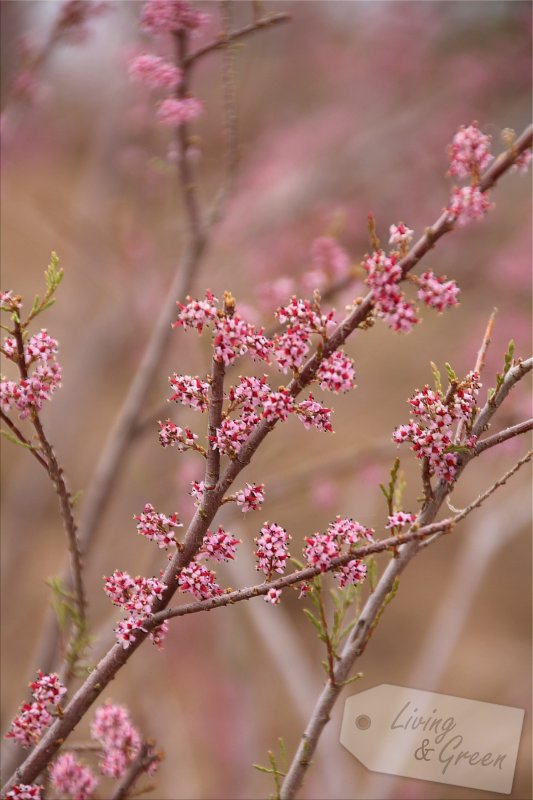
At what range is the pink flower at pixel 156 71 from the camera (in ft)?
2.99

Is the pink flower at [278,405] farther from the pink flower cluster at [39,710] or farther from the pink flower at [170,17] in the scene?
the pink flower at [170,17]

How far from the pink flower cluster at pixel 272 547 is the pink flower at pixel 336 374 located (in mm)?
105

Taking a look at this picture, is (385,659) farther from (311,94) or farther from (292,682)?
(311,94)

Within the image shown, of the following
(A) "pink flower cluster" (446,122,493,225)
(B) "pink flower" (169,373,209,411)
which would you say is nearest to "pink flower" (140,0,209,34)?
(A) "pink flower cluster" (446,122,493,225)

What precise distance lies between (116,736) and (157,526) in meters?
0.26

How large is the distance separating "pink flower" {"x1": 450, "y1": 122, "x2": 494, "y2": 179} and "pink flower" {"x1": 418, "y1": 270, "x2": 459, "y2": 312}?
0.12 metres

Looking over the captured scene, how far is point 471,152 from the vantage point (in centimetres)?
54

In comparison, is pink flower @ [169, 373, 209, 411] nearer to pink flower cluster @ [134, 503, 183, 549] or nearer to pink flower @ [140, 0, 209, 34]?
pink flower cluster @ [134, 503, 183, 549]

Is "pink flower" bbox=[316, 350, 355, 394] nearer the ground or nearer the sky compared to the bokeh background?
nearer the ground

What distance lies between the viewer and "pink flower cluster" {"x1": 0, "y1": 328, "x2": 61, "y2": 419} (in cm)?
51

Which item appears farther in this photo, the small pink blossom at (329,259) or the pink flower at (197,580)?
the small pink blossom at (329,259)

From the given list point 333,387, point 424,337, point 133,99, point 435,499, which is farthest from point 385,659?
point 133,99

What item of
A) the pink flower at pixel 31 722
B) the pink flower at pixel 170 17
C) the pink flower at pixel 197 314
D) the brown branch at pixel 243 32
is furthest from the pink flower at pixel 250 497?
the pink flower at pixel 170 17

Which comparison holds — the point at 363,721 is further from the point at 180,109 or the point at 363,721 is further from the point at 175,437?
the point at 180,109
